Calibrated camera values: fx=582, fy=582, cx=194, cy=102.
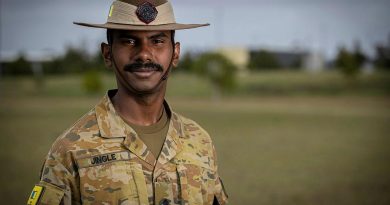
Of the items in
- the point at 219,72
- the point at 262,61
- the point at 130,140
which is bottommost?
the point at 262,61

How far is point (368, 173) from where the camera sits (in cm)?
1188

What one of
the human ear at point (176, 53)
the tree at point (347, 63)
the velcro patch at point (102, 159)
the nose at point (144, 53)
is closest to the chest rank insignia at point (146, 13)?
the nose at point (144, 53)

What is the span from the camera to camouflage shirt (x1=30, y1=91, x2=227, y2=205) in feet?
7.85

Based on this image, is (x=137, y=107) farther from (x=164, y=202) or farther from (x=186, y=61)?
(x=186, y=61)

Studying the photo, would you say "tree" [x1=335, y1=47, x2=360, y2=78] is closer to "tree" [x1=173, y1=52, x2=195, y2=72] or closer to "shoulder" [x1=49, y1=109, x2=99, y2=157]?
"tree" [x1=173, y1=52, x2=195, y2=72]

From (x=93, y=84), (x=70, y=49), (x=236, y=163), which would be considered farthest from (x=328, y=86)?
(x=236, y=163)

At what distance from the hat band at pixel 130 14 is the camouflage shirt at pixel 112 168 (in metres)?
0.37

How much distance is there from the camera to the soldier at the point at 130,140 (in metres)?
2.41

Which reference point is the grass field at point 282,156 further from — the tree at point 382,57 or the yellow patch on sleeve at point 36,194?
the tree at point 382,57

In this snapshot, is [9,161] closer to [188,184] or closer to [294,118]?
[188,184]

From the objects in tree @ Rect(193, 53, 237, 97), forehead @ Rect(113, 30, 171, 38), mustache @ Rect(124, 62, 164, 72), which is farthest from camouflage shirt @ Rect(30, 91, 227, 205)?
tree @ Rect(193, 53, 237, 97)

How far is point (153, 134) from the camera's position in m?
2.60

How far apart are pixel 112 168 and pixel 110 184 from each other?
7cm

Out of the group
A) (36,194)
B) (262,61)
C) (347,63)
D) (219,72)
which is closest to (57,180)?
(36,194)
